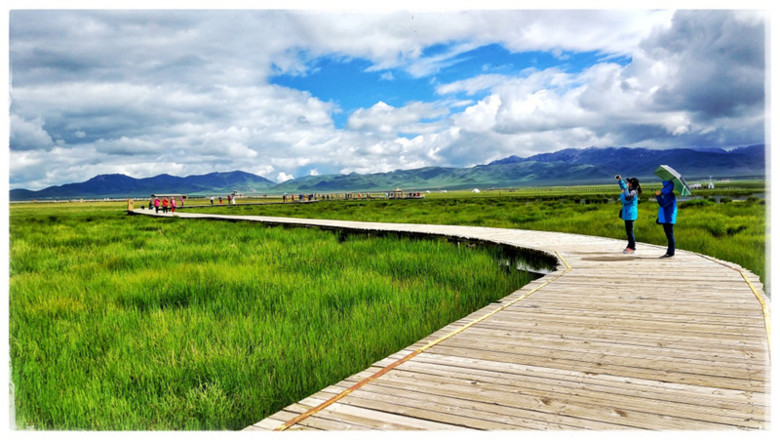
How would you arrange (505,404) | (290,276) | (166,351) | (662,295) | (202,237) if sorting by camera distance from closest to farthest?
(505,404) < (166,351) < (662,295) < (290,276) < (202,237)

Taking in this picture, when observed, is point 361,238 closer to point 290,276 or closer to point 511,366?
point 290,276

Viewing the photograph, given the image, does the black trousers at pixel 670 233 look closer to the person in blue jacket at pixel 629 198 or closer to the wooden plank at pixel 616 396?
the person in blue jacket at pixel 629 198

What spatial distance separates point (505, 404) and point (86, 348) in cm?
431

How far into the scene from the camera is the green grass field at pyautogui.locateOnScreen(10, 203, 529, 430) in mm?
3746

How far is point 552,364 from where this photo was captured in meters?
3.51

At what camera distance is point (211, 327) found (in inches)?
219

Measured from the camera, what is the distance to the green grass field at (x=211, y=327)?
3.75 m

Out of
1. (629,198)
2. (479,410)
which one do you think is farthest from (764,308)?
(629,198)

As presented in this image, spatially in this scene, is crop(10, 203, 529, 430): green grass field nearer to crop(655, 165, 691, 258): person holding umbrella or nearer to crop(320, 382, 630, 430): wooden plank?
crop(320, 382, 630, 430): wooden plank

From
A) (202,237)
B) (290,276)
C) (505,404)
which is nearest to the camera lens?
(505,404)

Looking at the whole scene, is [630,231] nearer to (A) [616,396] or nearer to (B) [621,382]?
(B) [621,382]

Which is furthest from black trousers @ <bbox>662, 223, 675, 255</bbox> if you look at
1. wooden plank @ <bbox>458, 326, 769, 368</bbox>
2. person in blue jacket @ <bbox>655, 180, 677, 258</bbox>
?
wooden plank @ <bbox>458, 326, 769, 368</bbox>

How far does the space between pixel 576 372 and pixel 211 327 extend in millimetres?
3936
